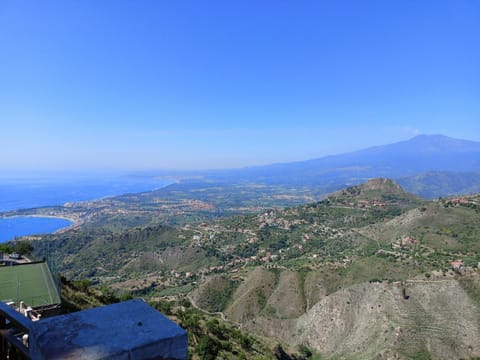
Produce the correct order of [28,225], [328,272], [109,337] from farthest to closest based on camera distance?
[28,225] < [328,272] < [109,337]

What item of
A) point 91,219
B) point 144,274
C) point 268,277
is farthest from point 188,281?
point 91,219

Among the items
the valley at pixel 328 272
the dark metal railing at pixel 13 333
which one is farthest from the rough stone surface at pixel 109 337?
the valley at pixel 328 272

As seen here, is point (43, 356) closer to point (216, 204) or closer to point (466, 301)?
point (466, 301)

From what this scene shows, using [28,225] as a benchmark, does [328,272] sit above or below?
above

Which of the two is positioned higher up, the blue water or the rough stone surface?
the rough stone surface

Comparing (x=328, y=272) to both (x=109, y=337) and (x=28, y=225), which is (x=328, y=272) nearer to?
(x=109, y=337)

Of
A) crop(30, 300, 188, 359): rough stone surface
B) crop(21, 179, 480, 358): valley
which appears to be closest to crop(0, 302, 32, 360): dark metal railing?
crop(30, 300, 188, 359): rough stone surface

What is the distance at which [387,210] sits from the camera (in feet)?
203

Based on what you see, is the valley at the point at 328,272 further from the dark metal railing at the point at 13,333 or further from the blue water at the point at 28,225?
the blue water at the point at 28,225

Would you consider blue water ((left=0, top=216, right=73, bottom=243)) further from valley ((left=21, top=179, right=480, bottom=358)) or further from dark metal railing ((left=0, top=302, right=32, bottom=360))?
dark metal railing ((left=0, top=302, right=32, bottom=360))

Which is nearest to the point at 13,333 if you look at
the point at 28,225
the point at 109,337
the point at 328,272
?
the point at 109,337

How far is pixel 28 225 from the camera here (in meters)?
93.5

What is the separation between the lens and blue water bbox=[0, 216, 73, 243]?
81419 mm

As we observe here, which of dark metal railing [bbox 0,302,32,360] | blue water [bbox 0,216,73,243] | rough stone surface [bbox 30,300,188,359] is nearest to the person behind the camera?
rough stone surface [bbox 30,300,188,359]
